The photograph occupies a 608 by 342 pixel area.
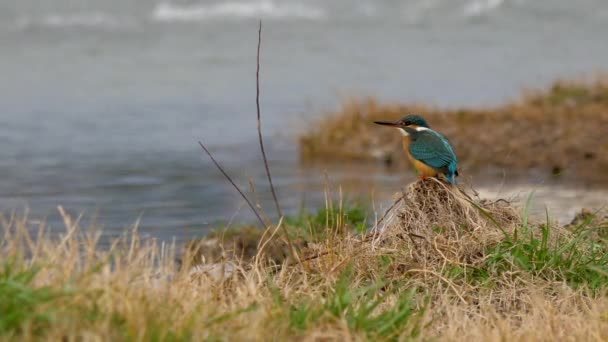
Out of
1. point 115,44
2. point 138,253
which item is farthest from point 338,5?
point 138,253

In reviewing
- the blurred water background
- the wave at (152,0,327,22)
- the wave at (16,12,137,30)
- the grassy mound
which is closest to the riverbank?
the blurred water background

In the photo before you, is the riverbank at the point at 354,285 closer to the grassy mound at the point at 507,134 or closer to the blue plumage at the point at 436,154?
the blue plumage at the point at 436,154

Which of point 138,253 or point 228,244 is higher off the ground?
point 138,253

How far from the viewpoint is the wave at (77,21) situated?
1262 inches

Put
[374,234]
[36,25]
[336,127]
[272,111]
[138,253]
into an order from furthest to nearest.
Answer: [36,25] < [272,111] < [336,127] < [374,234] < [138,253]

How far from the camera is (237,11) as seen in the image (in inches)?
1350

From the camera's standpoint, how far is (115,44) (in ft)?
97.8

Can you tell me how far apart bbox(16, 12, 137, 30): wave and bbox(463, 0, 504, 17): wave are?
1007 centimetres

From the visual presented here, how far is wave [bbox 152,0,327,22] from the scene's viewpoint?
111ft

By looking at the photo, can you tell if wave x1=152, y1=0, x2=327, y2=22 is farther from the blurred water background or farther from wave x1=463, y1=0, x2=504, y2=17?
wave x1=463, y1=0, x2=504, y2=17

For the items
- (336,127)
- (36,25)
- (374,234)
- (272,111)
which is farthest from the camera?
(36,25)

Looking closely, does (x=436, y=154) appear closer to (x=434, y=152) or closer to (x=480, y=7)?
(x=434, y=152)

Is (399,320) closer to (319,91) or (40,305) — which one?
(40,305)

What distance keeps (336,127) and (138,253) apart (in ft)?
Result: 40.6
